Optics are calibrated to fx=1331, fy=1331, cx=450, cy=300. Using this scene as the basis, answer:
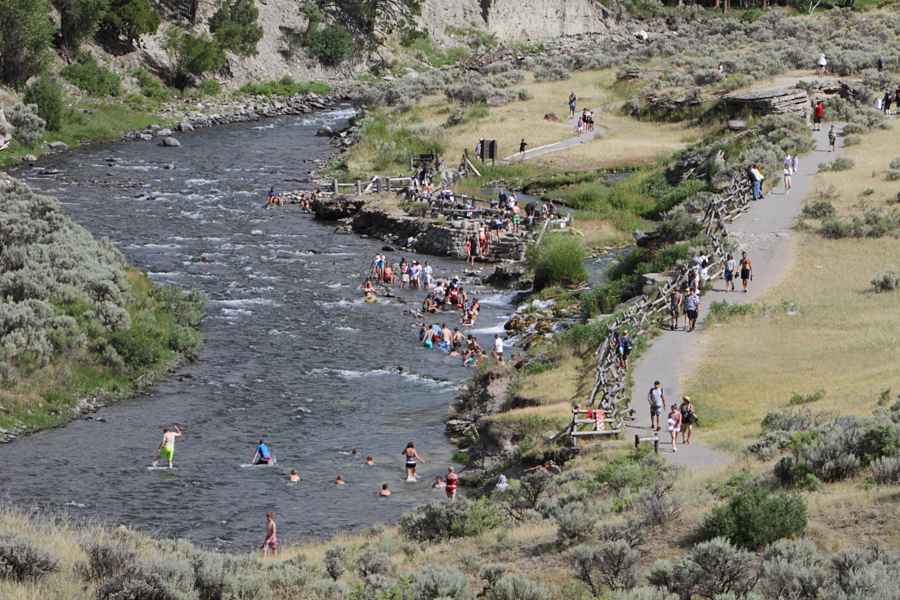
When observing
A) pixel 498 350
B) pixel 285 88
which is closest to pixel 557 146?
pixel 285 88

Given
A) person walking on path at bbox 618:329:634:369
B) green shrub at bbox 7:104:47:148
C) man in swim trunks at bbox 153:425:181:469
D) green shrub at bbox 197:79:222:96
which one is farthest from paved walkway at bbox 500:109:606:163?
man in swim trunks at bbox 153:425:181:469

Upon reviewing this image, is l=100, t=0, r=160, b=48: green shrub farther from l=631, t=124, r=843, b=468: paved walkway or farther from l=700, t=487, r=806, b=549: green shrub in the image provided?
l=700, t=487, r=806, b=549: green shrub

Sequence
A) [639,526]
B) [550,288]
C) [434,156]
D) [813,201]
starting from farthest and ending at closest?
1. [434,156]
2. [813,201]
3. [550,288]
4. [639,526]

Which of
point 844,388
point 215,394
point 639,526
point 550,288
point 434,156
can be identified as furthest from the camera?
point 434,156

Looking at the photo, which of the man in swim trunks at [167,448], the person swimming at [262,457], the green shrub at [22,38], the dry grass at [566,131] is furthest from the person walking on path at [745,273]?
the green shrub at [22,38]

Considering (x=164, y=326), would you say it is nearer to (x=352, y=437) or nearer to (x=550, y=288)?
(x=352, y=437)

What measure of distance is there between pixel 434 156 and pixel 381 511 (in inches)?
1965

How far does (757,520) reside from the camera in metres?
22.4

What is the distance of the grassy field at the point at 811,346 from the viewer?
34.7m

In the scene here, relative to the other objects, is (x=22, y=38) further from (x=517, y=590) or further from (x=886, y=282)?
(x=517, y=590)

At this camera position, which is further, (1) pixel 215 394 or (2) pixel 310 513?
(1) pixel 215 394

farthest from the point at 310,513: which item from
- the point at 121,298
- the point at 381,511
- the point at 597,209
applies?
the point at 597,209

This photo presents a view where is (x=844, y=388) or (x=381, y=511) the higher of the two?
(x=844, y=388)

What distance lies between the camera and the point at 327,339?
5031 cm
